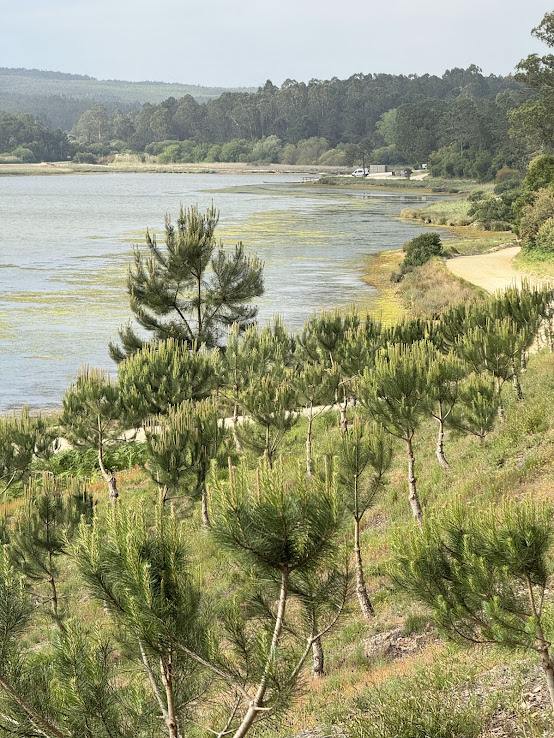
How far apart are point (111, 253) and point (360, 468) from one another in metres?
55.3

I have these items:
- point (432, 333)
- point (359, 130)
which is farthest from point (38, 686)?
point (359, 130)

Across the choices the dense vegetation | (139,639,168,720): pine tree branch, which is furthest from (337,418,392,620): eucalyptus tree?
(139,639,168,720): pine tree branch

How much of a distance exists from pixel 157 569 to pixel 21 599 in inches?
51.6

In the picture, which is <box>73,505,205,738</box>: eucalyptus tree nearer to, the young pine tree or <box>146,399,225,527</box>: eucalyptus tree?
the young pine tree

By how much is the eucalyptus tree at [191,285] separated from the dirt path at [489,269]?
45.5 feet

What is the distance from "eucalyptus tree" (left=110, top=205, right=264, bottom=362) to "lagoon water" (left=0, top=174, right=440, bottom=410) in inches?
182

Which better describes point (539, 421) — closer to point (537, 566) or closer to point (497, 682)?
point (497, 682)

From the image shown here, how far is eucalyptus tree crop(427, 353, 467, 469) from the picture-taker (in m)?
14.2

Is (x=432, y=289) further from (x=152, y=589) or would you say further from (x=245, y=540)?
(x=152, y=589)

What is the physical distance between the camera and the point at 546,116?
7412 centimetres

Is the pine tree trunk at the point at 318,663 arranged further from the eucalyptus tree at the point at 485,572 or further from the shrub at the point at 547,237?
the shrub at the point at 547,237

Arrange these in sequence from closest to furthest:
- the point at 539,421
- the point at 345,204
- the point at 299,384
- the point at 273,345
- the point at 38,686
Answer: the point at 38,686, the point at 539,421, the point at 299,384, the point at 273,345, the point at 345,204

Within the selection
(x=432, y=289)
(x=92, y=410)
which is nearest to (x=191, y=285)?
(x=92, y=410)

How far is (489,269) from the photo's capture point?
155 feet
